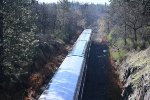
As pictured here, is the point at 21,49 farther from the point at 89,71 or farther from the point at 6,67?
the point at 89,71

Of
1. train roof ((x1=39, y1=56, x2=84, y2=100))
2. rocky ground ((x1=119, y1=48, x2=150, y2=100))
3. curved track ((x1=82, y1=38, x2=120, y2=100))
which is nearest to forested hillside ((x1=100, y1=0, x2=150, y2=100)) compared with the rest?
rocky ground ((x1=119, y1=48, x2=150, y2=100))

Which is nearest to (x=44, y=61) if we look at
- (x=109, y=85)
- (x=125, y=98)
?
(x=109, y=85)

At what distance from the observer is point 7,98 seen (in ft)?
71.1

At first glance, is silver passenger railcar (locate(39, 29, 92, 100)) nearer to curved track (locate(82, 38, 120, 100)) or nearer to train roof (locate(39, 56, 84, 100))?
train roof (locate(39, 56, 84, 100))

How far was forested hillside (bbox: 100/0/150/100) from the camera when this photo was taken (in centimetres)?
2147

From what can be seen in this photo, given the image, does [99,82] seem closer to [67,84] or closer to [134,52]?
[134,52]

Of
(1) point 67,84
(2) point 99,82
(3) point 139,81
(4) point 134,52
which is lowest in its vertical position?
(2) point 99,82

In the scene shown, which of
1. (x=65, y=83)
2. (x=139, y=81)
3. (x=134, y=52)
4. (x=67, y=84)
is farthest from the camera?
(x=134, y=52)

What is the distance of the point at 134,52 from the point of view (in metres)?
34.2

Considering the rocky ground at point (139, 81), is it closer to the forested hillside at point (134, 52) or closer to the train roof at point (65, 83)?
the forested hillside at point (134, 52)

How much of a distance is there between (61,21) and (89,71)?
3494cm

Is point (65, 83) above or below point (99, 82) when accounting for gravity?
above

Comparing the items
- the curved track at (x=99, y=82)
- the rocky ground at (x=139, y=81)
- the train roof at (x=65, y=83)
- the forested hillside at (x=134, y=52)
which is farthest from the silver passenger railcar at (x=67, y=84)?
the forested hillside at (x=134, y=52)

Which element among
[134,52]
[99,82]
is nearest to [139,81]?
[99,82]
